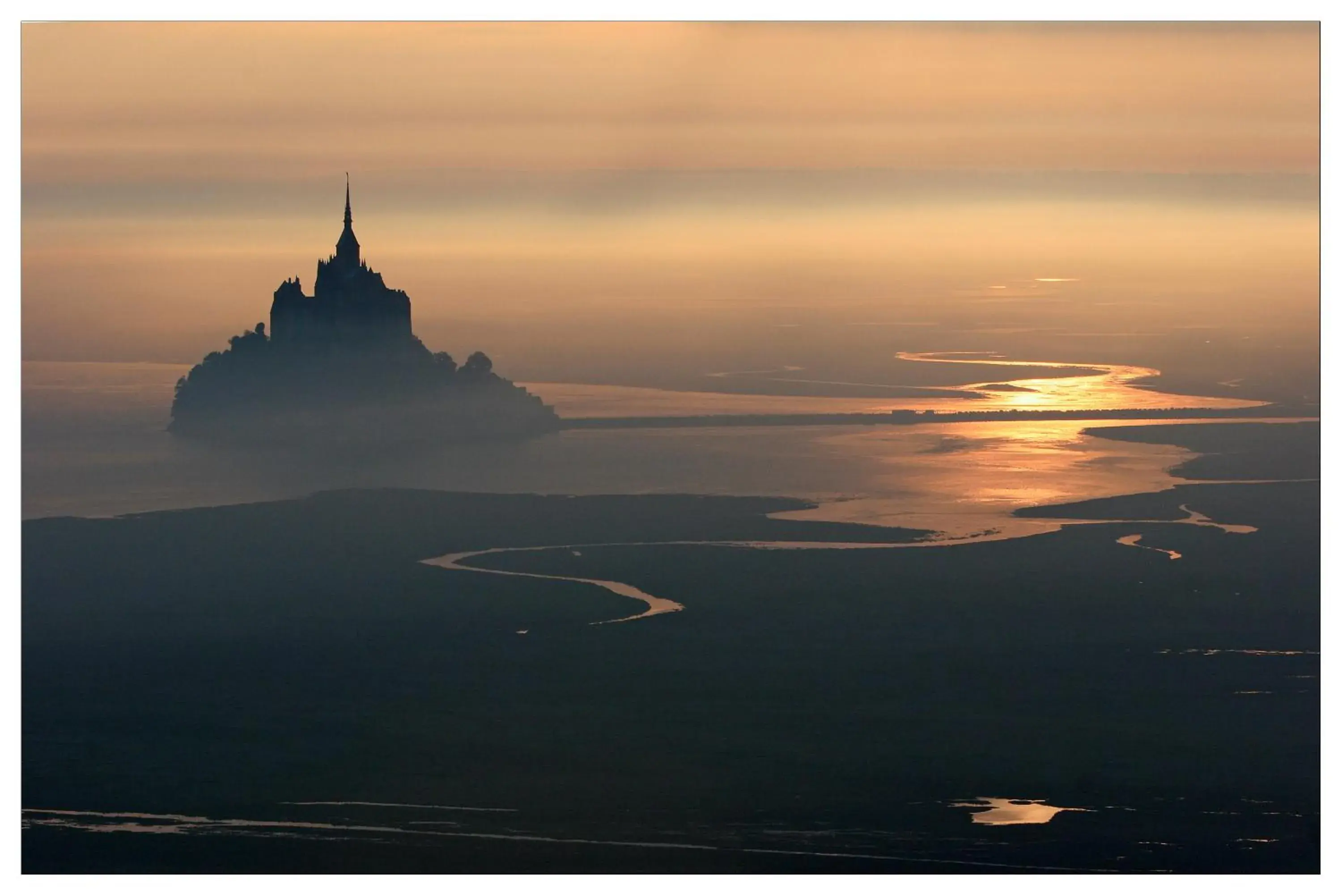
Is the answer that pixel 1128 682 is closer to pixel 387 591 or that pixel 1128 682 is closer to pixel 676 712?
pixel 676 712

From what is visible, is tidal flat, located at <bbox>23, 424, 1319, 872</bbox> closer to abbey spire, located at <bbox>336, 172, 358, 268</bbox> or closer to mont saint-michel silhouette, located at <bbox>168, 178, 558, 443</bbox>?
mont saint-michel silhouette, located at <bbox>168, 178, 558, 443</bbox>

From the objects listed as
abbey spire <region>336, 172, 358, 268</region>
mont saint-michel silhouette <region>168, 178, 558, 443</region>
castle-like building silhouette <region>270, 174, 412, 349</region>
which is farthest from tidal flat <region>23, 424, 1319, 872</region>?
abbey spire <region>336, 172, 358, 268</region>

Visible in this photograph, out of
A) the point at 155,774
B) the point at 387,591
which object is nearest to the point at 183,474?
the point at 387,591

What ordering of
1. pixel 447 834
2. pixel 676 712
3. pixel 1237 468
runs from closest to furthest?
pixel 447 834 < pixel 676 712 < pixel 1237 468

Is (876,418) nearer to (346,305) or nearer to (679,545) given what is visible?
Answer: (679,545)

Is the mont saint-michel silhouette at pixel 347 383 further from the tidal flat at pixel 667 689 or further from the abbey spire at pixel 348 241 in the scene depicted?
the tidal flat at pixel 667 689

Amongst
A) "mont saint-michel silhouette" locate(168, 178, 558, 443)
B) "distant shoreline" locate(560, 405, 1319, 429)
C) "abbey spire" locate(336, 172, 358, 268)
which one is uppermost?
"abbey spire" locate(336, 172, 358, 268)

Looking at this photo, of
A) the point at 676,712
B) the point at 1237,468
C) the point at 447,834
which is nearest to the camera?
the point at 447,834
